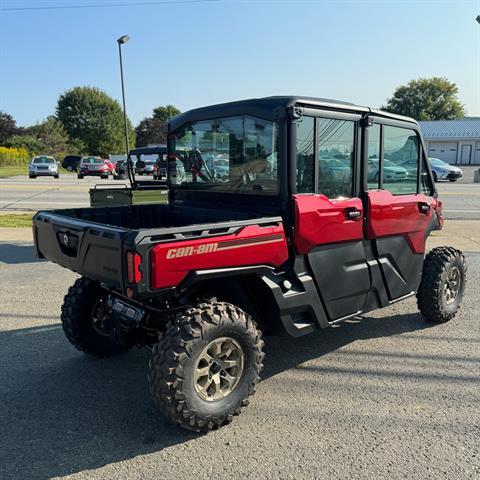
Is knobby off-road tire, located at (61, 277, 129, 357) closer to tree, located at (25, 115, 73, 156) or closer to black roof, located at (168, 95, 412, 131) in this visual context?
black roof, located at (168, 95, 412, 131)

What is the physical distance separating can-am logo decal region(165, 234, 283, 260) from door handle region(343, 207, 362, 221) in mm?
729

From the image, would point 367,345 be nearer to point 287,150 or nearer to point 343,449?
point 343,449

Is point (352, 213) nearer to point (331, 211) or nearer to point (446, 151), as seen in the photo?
point (331, 211)

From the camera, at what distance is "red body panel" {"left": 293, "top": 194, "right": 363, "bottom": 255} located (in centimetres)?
348

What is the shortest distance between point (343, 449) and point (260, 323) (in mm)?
1071

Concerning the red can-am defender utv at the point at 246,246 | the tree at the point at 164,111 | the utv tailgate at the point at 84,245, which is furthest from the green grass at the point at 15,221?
the tree at the point at 164,111

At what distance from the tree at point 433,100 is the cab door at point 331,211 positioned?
274 ft

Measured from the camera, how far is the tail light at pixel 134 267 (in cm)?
269

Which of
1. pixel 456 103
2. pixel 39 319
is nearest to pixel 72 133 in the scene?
pixel 456 103

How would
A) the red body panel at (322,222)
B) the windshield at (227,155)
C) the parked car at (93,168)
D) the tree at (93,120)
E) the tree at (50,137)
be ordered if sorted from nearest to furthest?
the red body panel at (322,222), the windshield at (227,155), the parked car at (93,168), the tree at (50,137), the tree at (93,120)

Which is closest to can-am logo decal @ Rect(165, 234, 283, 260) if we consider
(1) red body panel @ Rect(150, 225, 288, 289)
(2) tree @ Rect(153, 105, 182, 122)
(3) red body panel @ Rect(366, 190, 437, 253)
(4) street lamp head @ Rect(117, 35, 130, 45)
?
(1) red body panel @ Rect(150, 225, 288, 289)

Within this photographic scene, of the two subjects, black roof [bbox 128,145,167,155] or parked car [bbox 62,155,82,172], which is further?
parked car [bbox 62,155,82,172]

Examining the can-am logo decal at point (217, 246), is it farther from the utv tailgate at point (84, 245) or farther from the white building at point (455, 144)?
the white building at point (455, 144)

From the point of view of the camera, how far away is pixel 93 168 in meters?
33.4
